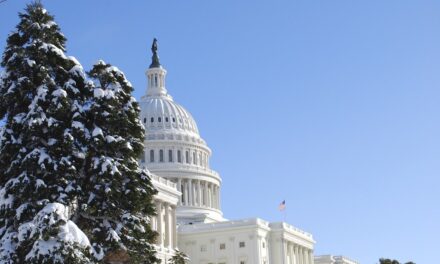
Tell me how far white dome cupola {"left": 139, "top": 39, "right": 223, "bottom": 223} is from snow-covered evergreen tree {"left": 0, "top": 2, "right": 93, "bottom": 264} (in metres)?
113

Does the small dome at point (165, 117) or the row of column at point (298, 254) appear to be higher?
the small dome at point (165, 117)

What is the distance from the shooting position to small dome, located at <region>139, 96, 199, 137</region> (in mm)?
166875

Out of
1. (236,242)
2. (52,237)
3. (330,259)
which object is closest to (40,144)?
(52,237)

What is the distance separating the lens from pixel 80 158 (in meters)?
42.2

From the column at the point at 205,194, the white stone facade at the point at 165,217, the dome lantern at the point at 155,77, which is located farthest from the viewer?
the dome lantern at the point at 155,77

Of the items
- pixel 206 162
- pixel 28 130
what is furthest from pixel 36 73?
pixel 206 162

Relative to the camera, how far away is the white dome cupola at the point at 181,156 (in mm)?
160250

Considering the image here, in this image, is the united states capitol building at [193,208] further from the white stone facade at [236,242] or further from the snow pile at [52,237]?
the snow pile at [52,237]

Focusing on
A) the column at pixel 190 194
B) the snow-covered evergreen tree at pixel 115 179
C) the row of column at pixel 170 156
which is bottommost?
the snow-covered evergreen tree at pixel 115 179

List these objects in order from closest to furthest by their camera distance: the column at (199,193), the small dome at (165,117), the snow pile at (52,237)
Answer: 1. the snow pile at (52,237)
2. the column at (199,193)
3. the small dome at (165,117)

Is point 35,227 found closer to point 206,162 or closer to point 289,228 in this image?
point 289,228

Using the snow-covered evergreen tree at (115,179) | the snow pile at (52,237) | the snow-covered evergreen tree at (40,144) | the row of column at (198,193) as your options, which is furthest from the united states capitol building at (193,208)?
the snow pile at (52,237)

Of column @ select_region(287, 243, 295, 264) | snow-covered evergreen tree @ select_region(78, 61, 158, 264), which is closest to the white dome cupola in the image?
column @ select_region(287, 243, 295, 264)

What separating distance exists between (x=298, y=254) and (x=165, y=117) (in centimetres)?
3928
